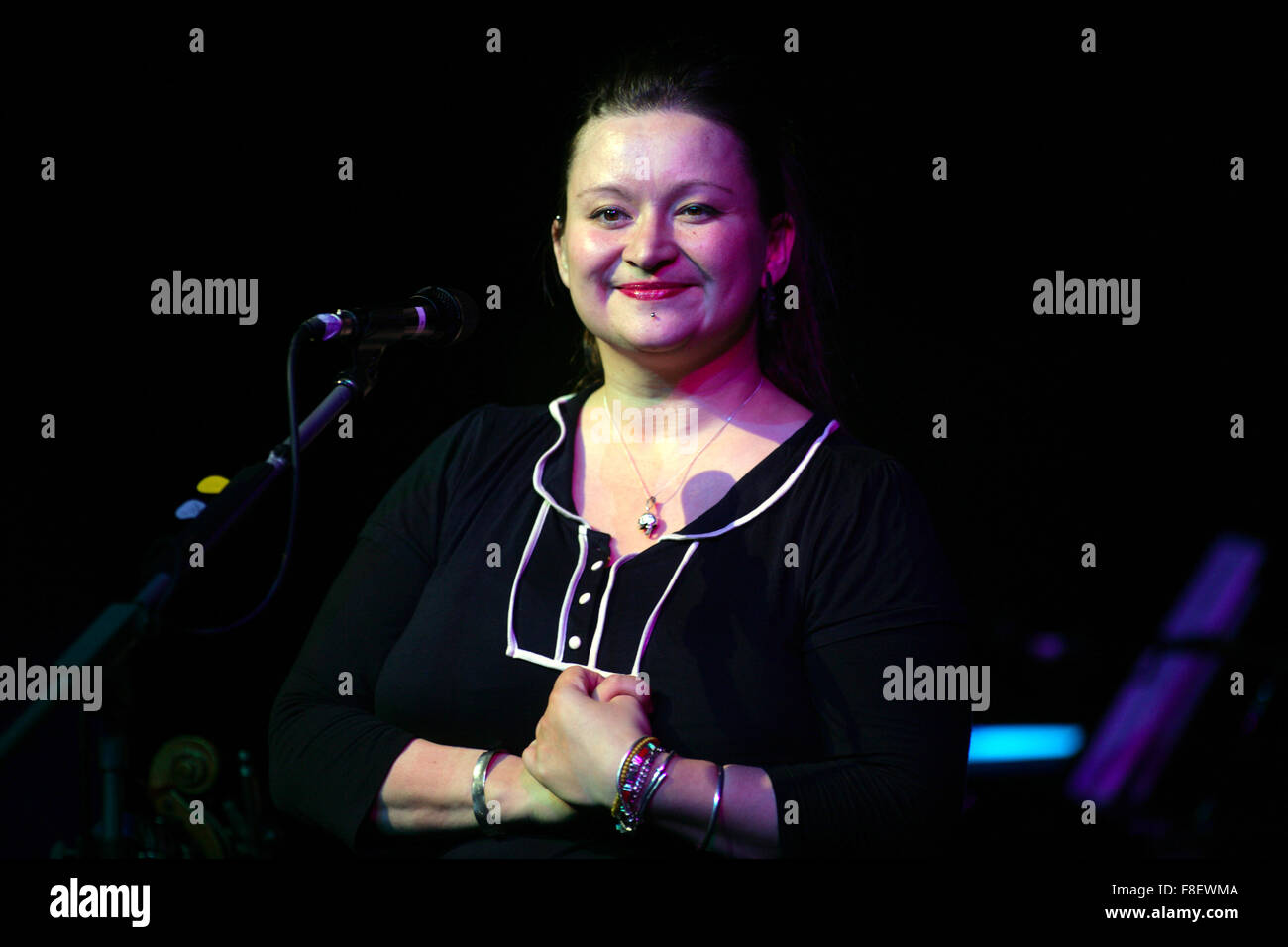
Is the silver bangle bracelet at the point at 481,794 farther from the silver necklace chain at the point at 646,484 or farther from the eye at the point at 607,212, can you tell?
the eye at the point at 607,212

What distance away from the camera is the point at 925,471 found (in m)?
2.47

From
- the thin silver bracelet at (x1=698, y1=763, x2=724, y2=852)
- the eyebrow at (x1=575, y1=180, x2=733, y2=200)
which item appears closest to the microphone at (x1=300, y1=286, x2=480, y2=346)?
the eyebrow at (x1=575, y1=180, x2=733, y2=200)

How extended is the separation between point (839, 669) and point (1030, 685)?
6.88ft

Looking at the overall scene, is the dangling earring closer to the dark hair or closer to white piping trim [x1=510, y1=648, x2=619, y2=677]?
the dark hair

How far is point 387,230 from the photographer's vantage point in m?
2.49

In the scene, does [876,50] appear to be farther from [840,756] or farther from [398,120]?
[840,756]

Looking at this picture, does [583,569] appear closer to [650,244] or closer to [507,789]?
[507,789]

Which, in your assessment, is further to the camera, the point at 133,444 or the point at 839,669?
the point at 133,444

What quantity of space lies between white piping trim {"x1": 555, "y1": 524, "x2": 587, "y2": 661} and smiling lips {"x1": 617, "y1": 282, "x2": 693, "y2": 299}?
362 mm

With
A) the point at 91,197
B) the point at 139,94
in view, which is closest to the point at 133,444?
the point at 91,197

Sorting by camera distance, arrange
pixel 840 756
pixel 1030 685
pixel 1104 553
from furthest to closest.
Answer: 1. pixel 1030 685
2. pixel 1104 553
3. pixel 840 756

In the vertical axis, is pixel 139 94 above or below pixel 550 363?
above

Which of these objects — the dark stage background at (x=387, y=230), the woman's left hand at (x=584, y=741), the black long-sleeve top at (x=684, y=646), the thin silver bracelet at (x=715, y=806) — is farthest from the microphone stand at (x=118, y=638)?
the dark stage background at (x=387, y=230)

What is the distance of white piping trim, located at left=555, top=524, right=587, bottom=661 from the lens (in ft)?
5.78
